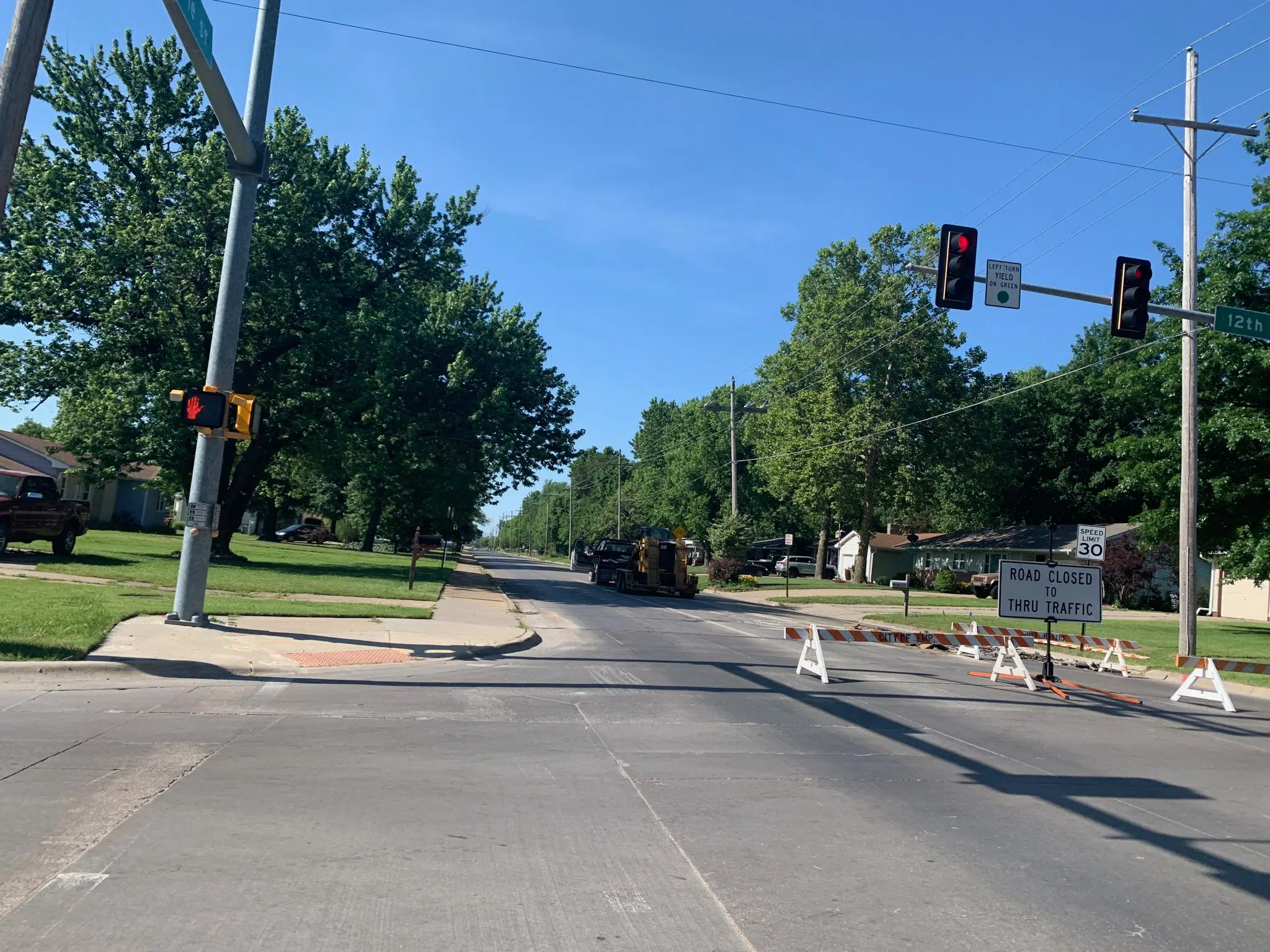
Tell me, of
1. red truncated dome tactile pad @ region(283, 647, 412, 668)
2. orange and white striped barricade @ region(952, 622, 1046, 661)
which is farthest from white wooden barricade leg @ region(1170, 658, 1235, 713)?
red truncated dome tactile pad @ region(283, 647, 412, 668)

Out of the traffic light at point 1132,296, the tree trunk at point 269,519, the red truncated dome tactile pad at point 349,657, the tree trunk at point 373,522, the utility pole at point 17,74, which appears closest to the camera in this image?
the utility pole at point 17,74

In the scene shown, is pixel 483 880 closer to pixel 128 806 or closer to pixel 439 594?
pixel 128 806

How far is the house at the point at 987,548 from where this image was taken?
57406 millimetres

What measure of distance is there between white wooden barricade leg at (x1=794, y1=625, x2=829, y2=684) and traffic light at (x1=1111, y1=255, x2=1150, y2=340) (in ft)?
21.4

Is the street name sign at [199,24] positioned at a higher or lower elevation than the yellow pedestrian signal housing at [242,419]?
higher

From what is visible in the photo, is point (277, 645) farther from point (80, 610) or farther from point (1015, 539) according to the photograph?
point (1015, 539)

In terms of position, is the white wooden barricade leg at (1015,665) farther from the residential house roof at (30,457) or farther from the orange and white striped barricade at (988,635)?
the residential house roof at (30,457)

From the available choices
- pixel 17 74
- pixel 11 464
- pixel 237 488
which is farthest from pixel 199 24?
pixel 11 464

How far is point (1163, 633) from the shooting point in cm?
2730

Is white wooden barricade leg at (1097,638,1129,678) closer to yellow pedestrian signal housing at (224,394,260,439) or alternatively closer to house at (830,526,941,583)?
yellow pedestrian signal housing at (224,394,260,439)

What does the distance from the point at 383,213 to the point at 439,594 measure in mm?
15550

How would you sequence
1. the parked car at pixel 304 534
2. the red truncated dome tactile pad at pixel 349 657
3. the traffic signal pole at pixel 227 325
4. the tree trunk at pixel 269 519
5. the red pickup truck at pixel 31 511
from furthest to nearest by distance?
the parked car at pixel 304 534 → the tree trunk at pixel 269 519 → the red pickup truck at pixel 31 511 → the traffic signal pole at pixel 227 325 → the red truncated dome tactile pad at pixel 349 657

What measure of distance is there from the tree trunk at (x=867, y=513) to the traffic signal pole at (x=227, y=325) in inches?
1821

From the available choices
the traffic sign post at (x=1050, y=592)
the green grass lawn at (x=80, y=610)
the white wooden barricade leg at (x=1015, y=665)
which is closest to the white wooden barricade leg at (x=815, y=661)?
the white wooden barricade leg at (x=1015, y=665)
